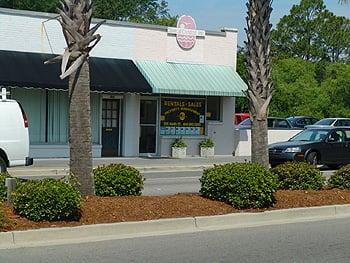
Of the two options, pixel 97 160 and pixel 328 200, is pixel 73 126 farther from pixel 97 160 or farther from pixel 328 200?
pixel 97 160

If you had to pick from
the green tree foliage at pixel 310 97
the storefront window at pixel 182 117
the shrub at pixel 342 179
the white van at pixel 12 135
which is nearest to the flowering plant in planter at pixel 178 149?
the storefront window at pixel 182 117

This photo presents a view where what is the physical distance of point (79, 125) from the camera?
10.6 metres

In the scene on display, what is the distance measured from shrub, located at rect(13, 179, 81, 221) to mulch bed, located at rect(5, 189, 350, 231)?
0.11 metres

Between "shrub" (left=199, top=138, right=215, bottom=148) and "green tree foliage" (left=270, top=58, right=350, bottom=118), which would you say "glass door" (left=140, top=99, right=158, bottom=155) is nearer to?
"shrub" (left=199, top=138, right=215, bottom=148)

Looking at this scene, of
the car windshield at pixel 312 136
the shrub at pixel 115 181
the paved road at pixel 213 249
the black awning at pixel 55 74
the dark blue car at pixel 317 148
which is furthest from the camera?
the car windshield at pixel 312 136

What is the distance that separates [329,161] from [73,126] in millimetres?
14816

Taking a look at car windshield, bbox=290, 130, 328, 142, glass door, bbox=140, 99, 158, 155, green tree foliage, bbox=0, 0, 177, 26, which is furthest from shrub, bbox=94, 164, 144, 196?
green tree foliage, bbox=0, 0, 177, 26

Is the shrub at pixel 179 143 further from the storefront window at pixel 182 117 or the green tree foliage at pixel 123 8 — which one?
the green tree foliage at pixel 123 8

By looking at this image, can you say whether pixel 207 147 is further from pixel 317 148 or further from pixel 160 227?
pixel 160 227

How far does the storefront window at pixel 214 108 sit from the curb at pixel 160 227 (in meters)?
16.8

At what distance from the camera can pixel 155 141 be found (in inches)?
1074

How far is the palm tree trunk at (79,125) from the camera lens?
1059 cm

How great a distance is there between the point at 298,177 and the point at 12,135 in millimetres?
7607

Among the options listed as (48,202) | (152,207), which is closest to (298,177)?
(152,207)
